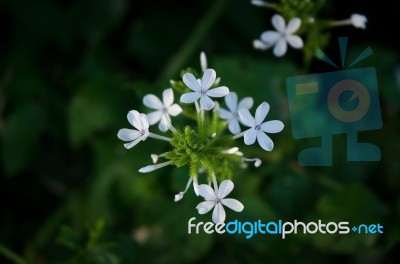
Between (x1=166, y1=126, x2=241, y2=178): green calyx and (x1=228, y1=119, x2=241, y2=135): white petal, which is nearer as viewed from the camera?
(x1=166, y1=126, x2=241, y2=178): green calyx

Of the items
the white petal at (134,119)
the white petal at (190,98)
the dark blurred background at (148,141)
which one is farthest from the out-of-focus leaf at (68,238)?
the white petal at (190,98)

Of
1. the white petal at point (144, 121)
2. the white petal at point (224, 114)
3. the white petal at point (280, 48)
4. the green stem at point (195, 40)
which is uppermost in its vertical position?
the green stem at point (195, 40)

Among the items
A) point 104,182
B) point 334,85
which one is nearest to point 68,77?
point 104,182

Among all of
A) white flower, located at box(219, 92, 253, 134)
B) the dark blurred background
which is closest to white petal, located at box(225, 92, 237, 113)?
white flower, located at box(219, 92, 253, 134)

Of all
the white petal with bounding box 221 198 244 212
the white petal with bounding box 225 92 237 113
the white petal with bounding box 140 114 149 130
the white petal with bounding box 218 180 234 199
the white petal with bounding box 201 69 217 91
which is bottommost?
the white petal with bounding box 221 198 244 212

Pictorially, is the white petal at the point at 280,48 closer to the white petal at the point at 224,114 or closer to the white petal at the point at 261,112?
the white petal at the point at 224,114

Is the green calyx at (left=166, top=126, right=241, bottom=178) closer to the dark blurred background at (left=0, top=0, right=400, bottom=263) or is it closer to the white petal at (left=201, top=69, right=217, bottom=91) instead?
the white petal at (left=201, top=69, right=217, bottom=91)
